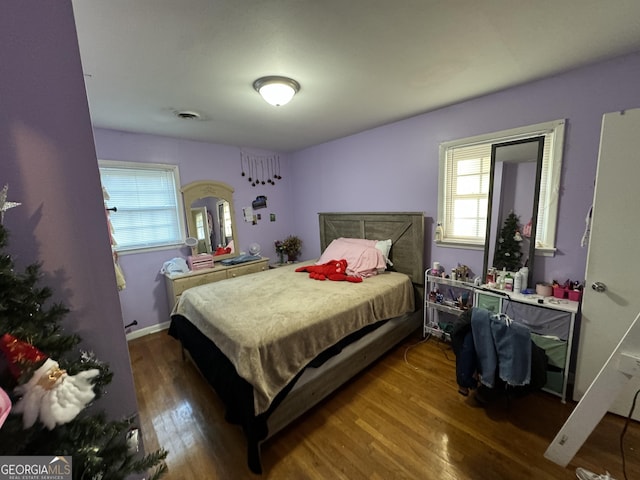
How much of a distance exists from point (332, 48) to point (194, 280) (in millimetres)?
2837

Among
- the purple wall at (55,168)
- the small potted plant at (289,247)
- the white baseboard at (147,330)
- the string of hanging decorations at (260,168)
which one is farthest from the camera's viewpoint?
the small potted plant at (289,247)

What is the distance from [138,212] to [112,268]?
266cm

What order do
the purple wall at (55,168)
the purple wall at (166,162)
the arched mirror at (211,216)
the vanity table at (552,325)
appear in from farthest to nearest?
1. the arched mirror at (211,216)
2. the purple wall at (166,162)
3. the vanity table at (552,325)
4. the purple wall at (55,168)

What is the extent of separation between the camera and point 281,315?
188 cm

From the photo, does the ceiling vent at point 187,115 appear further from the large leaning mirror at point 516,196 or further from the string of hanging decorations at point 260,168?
the large leaning mirror at point 516,196

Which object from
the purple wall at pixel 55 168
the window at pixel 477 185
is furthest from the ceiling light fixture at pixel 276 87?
the window at pixel 477 185

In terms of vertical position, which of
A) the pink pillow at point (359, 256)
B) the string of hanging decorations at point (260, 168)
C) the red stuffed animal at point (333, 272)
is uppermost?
the string of hanging decorations at point (260, 168)

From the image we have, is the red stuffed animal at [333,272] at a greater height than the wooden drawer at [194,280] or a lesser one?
greater

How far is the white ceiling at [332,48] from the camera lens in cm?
125

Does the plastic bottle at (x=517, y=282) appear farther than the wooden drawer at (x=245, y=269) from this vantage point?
No

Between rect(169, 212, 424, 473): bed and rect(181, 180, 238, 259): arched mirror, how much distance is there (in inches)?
44.9

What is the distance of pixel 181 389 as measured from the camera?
7.16 ft

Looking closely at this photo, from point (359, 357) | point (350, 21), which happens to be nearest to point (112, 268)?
point (350, 21)

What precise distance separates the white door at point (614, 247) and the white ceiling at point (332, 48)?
63 cm
